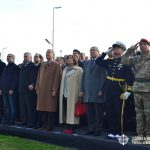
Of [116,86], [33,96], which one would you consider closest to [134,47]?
[116,86]

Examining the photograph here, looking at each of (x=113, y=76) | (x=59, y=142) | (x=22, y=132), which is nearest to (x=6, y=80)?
(x=22, y=132)

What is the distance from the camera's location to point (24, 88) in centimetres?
838

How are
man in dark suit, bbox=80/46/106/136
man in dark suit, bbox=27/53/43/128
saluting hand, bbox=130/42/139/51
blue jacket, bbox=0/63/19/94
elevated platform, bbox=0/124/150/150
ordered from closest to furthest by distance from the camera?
elevated platform, bbox=0/124/150/150 < saluting hand, bbox=130/42/139/51 < man in dark suit, bbox=80/46/106/136 < man in dark suit, bbox=27/53/43/128 < blue jacket, bbox=0/63/19/94

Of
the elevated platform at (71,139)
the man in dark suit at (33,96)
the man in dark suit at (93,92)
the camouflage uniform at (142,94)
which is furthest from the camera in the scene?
the man in dark suit at (33,96)

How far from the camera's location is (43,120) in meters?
8.01

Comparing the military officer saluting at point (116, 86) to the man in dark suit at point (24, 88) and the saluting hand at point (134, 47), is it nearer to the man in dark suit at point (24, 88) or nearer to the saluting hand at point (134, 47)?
the saluting hand at point (134, 47)

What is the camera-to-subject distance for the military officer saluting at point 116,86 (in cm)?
645

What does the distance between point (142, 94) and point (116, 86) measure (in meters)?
0.63

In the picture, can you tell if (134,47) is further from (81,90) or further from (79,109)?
(79,109)

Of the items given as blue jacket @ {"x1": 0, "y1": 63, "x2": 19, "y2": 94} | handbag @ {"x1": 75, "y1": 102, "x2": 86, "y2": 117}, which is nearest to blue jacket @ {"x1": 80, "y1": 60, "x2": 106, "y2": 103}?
handbag @ {"x1": 75, "y1": 102, "x2": 86, "y2": 117}

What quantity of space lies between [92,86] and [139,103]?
1.25 metres

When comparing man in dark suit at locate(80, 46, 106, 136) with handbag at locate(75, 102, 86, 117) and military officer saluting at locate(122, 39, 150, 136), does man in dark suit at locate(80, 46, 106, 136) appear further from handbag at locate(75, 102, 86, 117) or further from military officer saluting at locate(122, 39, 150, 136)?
military officer saluting at locate(122, 39, 150, 136)

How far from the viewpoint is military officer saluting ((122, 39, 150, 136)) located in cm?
593

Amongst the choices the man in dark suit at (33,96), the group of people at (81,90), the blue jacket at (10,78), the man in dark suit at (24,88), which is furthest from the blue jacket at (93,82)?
the blue jacket at (10,78)
